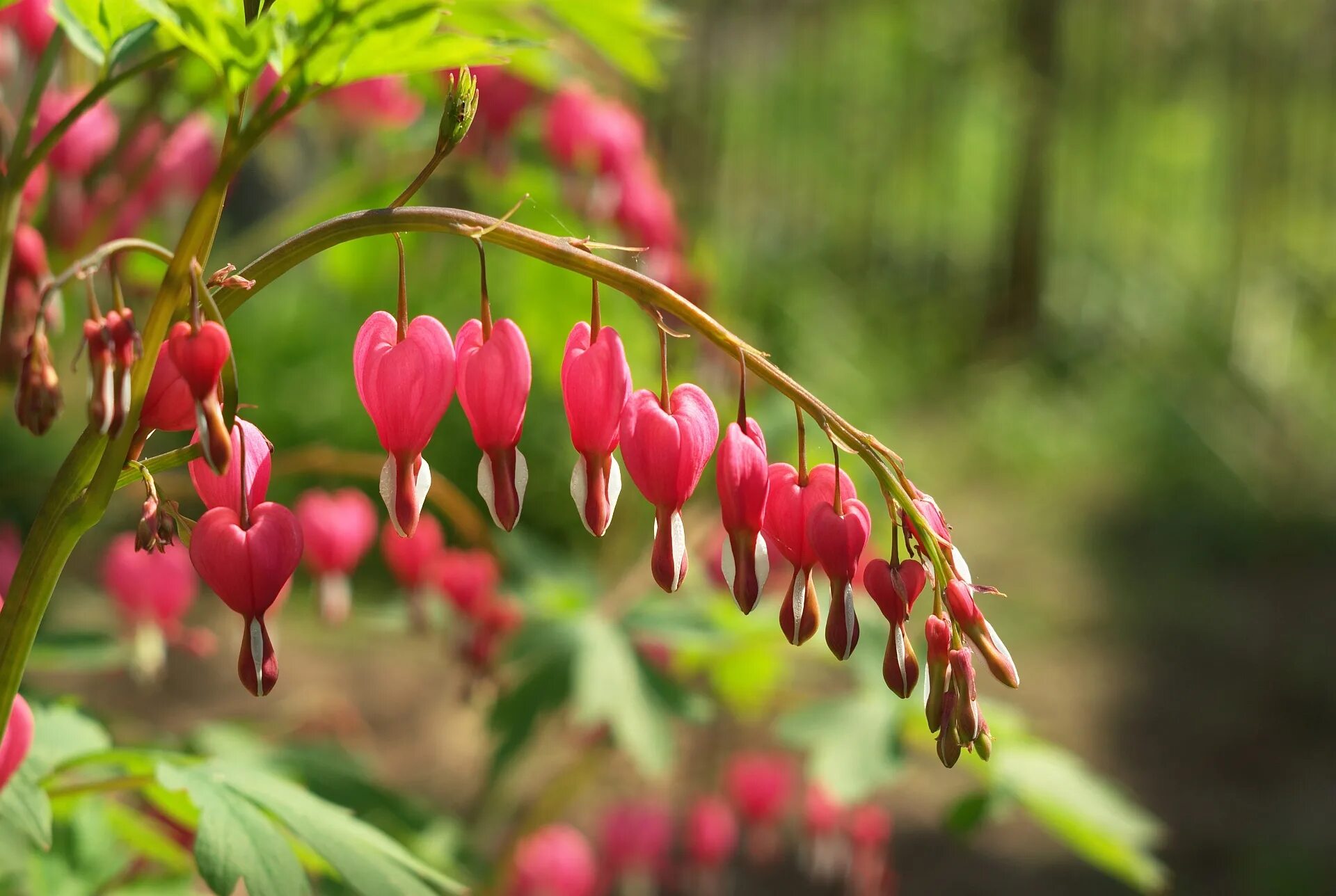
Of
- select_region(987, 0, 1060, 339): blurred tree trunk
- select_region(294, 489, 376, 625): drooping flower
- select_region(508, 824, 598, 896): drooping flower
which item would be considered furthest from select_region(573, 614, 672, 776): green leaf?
select_region(987, 0, 1060, 339): blurred tree trunk

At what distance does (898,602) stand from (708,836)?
73.7 inches

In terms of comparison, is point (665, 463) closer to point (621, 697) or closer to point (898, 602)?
point (898, 602)

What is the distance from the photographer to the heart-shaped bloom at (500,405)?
0.82 metres

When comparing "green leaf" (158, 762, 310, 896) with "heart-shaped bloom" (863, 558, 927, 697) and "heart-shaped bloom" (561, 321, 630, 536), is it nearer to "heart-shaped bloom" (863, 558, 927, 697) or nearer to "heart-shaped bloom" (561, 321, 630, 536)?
"heart-shaped bloom" (561, 321, 630, 536)

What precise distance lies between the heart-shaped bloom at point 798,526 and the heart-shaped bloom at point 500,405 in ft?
0.58

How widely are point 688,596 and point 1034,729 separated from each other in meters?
2.32

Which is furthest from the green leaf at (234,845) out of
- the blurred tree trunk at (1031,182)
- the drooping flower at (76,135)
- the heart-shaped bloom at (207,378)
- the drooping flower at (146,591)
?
the blurred tree trunk at (1031,182)

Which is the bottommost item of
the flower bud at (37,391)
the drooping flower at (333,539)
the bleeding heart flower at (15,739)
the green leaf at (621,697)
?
the green leaf at (621,697)

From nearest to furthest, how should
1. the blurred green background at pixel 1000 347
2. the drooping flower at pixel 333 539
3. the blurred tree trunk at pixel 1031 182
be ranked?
the drooping flower at pixel 333 539 → the blurred green background at pixel 1000 347 → the blurred tree trunk at pixel 1031 182

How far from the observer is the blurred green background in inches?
147

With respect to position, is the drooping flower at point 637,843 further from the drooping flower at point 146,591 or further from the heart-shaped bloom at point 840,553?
the heart-shaped bloom at point 840,553

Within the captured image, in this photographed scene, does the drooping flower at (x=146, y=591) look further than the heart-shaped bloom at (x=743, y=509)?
Yes

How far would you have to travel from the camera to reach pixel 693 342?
328 cm

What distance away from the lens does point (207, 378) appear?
704 mm
